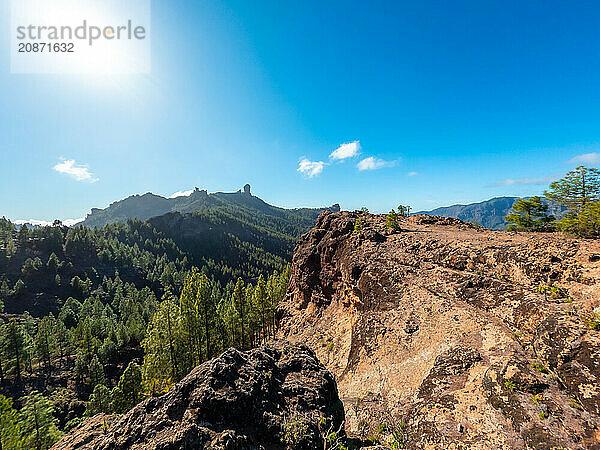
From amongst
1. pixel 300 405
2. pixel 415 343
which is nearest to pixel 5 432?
pixel 300 405

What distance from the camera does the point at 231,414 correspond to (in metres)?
8.00

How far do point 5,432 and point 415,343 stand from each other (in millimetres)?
38565

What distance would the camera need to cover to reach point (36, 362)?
65.2 metres

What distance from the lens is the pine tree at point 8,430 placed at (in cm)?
2269

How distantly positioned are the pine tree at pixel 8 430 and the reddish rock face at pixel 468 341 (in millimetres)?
30188

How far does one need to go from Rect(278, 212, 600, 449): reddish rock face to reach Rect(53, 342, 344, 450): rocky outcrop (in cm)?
682

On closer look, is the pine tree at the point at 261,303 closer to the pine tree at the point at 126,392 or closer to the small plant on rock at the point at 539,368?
the pine tree at the point at 126,392

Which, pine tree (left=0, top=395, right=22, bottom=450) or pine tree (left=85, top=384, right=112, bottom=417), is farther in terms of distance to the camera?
pine tree (left=85, top=384, right=112, bottom=417)

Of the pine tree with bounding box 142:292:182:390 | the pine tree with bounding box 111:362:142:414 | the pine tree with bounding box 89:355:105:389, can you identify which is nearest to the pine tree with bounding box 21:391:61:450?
the pine tree with bounding box 111:362:142:414

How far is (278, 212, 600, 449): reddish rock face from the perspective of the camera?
11.8m

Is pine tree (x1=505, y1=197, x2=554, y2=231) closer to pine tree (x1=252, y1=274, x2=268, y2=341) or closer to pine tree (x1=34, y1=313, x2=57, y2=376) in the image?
pine tree (x1=252, y1=274, x2=268, y2=341)

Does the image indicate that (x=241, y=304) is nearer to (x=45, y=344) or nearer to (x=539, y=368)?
(x=539, y=368)

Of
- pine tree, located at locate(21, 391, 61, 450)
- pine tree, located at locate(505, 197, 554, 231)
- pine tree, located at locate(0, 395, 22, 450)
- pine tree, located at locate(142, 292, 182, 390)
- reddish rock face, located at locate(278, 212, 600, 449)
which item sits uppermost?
→ pine tree, located at locate(505, 197, 554, 231)

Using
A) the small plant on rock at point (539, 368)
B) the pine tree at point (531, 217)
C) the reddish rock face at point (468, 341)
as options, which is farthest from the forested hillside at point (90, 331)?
the pine tree at point (531, 217)
